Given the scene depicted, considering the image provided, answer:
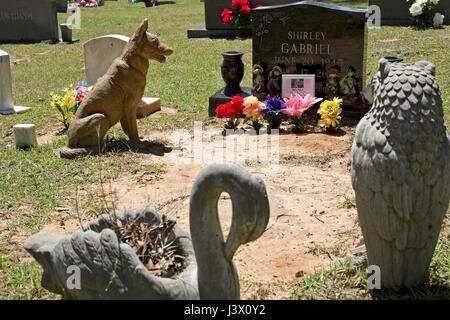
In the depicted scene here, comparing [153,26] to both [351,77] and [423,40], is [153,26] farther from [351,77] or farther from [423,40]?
[351,77]

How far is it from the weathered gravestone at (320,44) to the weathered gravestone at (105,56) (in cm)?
178

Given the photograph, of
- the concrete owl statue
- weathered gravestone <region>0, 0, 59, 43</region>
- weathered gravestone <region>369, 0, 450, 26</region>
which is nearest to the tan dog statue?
the concrete owl statue

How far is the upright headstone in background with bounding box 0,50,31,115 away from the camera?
9.59 meters

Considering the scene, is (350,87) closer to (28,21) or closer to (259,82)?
(259,82)

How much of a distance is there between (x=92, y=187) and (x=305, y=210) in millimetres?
2090

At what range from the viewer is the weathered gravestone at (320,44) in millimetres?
8359

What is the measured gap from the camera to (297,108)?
792cm

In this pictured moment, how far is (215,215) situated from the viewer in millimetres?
3184

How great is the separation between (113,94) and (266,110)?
77.6 inches

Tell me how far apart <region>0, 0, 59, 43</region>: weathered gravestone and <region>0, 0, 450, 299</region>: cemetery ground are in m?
5.27

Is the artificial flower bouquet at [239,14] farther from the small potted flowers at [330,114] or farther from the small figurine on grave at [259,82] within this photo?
the small potted flowers at [330,114]

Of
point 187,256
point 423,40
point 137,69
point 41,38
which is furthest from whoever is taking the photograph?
point 41,38

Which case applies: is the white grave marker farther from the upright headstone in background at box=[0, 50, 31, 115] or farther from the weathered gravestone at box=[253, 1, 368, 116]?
the weathered gravestone at box=[253, 1, 368, 116]

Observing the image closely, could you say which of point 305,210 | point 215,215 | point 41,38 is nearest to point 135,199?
point 305,210
